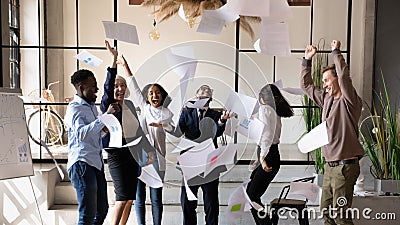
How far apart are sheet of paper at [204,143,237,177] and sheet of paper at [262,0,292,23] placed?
32 centimetres

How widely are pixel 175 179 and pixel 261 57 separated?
15.7 feet

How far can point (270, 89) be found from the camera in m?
1.17

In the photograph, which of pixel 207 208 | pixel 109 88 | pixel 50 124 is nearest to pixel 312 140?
pixel 109 88

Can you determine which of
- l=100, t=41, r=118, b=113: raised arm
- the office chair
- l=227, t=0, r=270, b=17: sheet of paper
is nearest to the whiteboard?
l=100, t=41, r=118, b=113: raised arm

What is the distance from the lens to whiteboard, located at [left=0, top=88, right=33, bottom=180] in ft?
10.4

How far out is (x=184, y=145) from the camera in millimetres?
1154

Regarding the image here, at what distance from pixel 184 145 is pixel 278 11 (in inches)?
15.1

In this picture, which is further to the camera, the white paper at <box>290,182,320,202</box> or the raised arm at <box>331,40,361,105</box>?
the raised arm at <box>331,40,361,105</box>

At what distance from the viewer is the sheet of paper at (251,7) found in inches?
32.7

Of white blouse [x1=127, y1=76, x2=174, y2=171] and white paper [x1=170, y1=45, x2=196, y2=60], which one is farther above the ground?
white paper [x1=170, y1=45, x2=196, y2=60]

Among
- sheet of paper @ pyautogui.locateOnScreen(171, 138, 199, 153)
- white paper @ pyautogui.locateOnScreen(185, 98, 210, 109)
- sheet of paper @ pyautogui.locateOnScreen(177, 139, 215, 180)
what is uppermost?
white paper @ pyautogui.locateOnScreen(185, 98, 210, 109)

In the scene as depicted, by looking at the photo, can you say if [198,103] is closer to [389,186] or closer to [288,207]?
[288,207]

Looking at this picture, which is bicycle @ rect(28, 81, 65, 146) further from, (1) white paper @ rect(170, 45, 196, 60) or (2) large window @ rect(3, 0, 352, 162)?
(1) white paper @ rect(170, 45, 196, 60)

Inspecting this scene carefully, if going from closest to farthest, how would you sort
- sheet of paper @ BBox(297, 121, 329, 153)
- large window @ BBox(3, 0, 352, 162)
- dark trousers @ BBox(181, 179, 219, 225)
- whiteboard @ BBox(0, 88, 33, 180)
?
sheet of paper @ BBox(297, 121, 329, 153)
whiteboard @ BBox(0, 88, 33, 180)
dark trousers @ BBox(181, 179, 219, 225)
large window @ BBox(3, 0, 352, 162)
